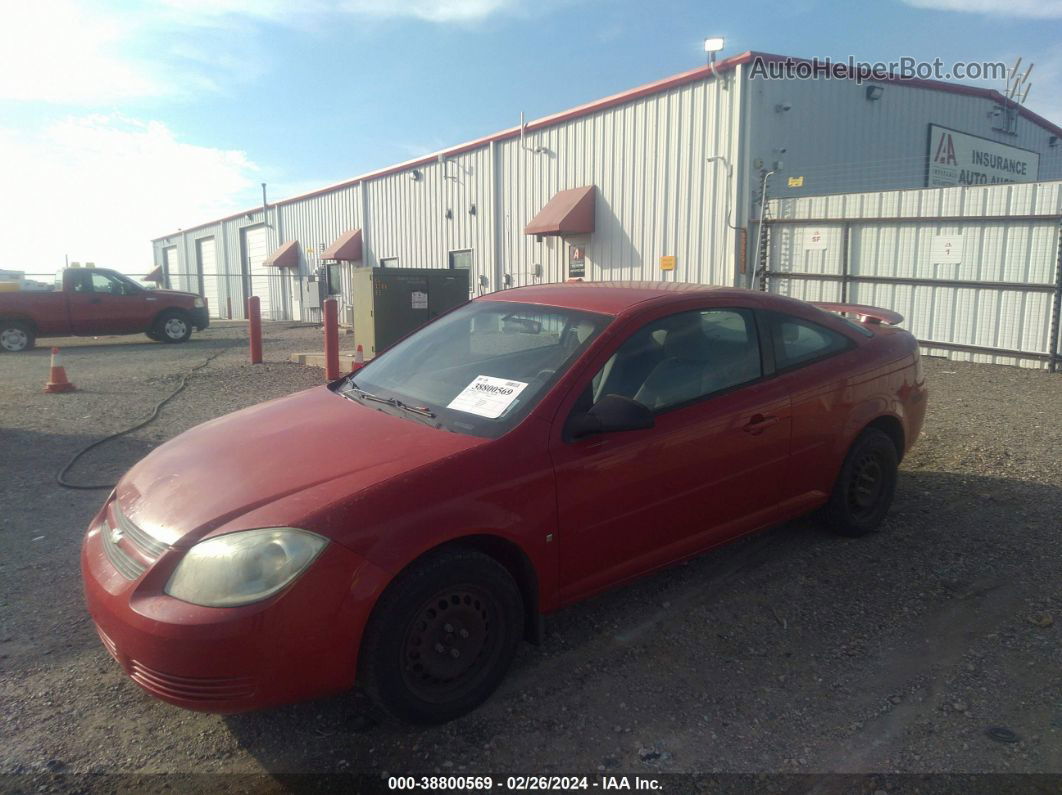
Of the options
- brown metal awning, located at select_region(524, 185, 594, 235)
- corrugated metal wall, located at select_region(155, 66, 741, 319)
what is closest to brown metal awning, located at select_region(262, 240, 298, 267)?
corrugated metal wall, located at select_region(155, 66, 741, 319)

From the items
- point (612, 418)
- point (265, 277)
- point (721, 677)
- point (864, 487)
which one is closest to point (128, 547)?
point (612, 418)

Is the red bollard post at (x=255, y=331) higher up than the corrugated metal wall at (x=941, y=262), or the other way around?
the corrugated metal wall at (x=941, y=262)

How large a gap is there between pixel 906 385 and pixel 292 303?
27.8m

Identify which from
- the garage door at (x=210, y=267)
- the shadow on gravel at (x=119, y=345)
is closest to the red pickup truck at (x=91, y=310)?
the shadow on gravel at (x=119, y=345)

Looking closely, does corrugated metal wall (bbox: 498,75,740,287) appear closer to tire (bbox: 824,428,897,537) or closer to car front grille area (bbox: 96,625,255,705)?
tire (bbox: 824,428,897,537)

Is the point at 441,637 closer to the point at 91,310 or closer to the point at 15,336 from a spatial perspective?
the point at 91,310

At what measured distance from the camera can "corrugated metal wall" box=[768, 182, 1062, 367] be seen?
9914 millimetres

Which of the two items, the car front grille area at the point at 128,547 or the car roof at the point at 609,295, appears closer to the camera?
the car front grille area at the point at 128,547

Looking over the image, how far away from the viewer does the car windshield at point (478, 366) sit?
10.4 ft

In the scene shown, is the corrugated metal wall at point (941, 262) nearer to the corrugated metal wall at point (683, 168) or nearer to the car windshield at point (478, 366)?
the corrugated metal wall at point (683, 168)

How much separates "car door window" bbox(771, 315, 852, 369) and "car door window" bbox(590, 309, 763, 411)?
0.54ft

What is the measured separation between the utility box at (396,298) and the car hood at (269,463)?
7372 mm

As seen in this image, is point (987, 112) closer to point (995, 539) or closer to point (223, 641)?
point (995, 539)

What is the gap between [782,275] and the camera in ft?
40.8
